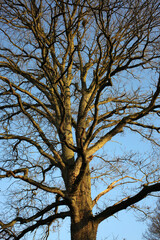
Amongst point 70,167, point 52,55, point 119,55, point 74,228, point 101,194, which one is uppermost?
point 52,55

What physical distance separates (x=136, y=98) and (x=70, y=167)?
7.05ft

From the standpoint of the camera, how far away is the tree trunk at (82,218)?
4197mm

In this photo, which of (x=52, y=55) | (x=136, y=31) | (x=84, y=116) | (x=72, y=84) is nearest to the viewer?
(x=136, y=31)

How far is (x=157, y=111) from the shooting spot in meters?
5.50

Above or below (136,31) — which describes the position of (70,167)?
below

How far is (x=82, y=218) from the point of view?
4.32 meters

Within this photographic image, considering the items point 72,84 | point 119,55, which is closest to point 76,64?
point 72,84

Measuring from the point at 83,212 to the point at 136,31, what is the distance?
3.31m

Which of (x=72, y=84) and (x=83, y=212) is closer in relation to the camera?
(x=83, y=212)

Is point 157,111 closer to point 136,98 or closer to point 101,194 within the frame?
point 136,98

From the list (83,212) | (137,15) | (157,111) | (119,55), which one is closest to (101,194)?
(83,212)

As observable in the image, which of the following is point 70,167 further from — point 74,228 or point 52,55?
point 52,55

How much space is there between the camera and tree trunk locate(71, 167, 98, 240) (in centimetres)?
420

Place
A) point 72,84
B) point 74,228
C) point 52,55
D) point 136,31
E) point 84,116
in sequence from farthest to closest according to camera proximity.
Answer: point 72,84 → point 52,55 → point 84,116 → point 136,31 → point 74,228
